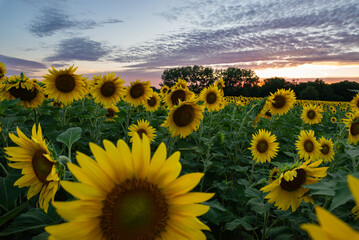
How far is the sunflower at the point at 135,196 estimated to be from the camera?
3.14 feet

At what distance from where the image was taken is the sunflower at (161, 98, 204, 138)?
3359 mm

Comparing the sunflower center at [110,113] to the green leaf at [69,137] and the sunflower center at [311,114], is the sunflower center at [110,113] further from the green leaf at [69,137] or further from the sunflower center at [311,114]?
the sunflower center at [311,114]

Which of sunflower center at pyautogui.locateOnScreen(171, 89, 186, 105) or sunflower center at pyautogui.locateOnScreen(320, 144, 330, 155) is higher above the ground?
sunflower center at pyautogui.locateOnScreen(171, 89, 186, 105)

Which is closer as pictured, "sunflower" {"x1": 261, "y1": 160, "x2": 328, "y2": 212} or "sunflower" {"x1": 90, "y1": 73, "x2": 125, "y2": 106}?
"sunflower" {"x1": 261, "y1": 160, "x2": 328, "y2": 212}

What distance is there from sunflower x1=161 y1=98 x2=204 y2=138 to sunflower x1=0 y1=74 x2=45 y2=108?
1.98m

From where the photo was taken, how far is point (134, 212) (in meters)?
0.98

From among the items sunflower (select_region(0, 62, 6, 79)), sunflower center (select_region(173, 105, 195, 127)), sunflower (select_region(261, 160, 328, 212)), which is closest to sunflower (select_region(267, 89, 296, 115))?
sunflower center (select_region(173, 105, 195, 127))

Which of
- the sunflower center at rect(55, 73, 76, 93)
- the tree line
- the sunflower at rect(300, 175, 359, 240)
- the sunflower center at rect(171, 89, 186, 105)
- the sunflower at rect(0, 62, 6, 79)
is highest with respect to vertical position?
the sunflower at rect(0, 62, 6, 79)

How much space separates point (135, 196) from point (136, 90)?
417 centimetres

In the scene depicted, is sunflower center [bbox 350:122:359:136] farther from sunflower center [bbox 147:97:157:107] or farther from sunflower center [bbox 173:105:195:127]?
sunflower center [bbox 147:97:157:107]

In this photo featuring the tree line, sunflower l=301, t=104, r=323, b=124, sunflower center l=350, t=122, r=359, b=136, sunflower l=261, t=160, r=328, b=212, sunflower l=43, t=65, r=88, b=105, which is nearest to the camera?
sunflower l=261, t=160, r=328, b=212

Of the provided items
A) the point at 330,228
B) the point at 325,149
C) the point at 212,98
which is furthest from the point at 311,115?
the point at 330,228

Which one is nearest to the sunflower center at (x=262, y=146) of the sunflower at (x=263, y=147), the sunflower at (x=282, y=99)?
the sunflower at (x=263, y=147)

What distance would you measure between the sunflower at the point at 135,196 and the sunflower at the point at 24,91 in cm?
314
